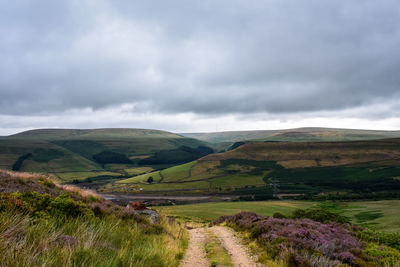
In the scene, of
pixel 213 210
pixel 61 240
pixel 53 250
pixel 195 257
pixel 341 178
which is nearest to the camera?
pixel 53 250

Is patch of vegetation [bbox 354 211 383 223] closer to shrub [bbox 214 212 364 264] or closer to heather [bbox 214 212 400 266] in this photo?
heather [bbox 214 212 400 266]

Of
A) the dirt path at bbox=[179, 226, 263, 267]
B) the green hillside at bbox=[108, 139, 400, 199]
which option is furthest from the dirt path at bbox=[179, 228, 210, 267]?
the green hillside at bbox=[108, 139, 400, 199]

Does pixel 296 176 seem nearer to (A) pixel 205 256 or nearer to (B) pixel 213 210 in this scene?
(B) pixel 213 210

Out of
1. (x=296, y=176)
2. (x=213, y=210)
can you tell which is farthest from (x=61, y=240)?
(x=296, y=176)

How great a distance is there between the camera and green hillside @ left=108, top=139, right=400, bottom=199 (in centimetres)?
13275

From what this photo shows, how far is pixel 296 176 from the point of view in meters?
165

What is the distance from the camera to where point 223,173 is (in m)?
178

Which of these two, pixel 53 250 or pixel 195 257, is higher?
pixel 53 250

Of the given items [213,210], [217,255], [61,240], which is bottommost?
[213,210]

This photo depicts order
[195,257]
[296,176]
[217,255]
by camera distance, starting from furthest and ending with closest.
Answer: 1. [296,176]
2. [217,255]
3. [195,257]

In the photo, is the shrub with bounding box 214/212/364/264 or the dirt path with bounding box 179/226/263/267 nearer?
the dirt path with bounding box 179/226/263/267

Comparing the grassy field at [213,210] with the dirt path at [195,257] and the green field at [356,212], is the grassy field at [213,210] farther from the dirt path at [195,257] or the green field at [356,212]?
the dirt path at [195,257]

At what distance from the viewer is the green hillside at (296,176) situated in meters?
133

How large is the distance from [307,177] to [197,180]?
68.6m
